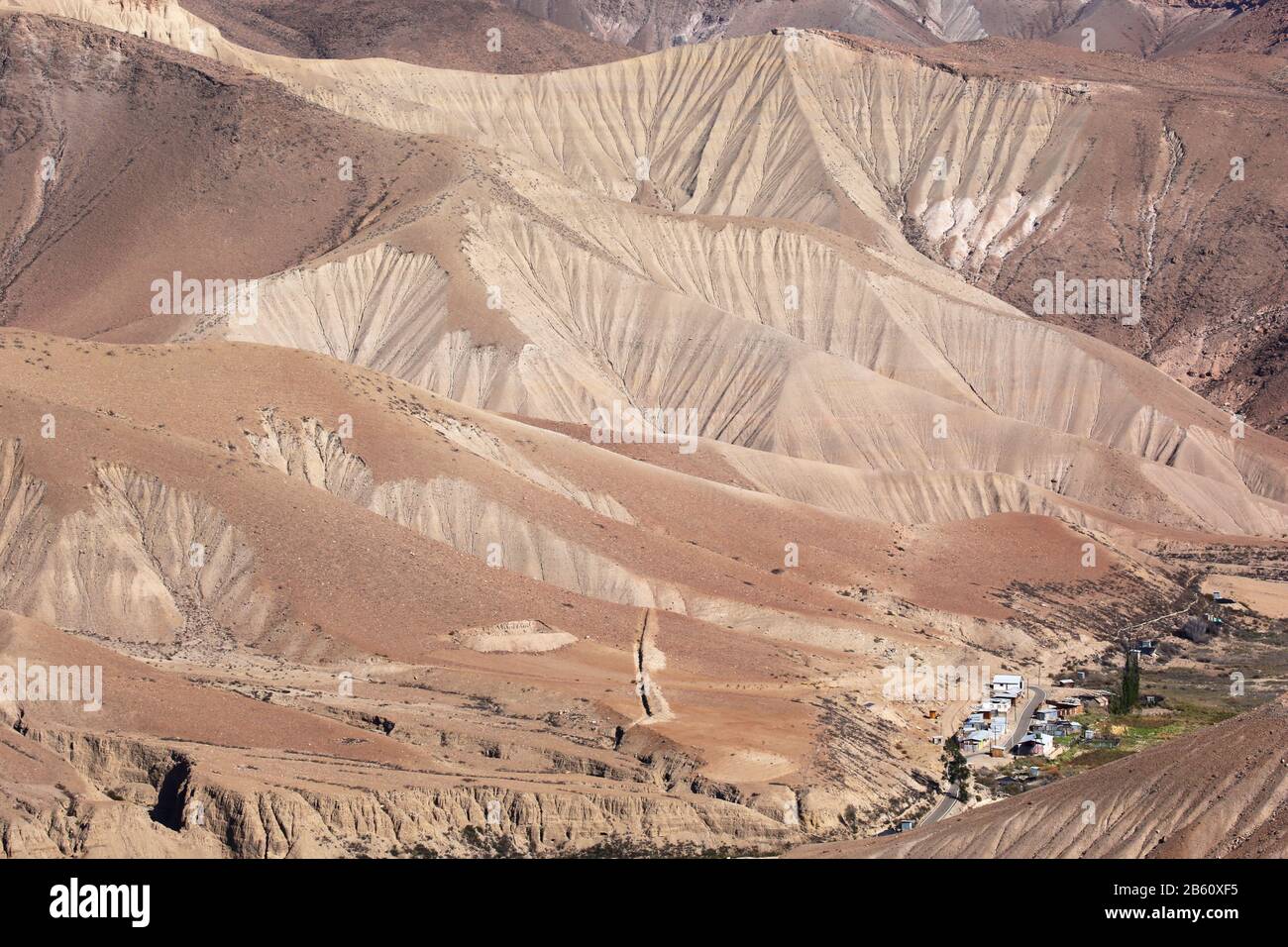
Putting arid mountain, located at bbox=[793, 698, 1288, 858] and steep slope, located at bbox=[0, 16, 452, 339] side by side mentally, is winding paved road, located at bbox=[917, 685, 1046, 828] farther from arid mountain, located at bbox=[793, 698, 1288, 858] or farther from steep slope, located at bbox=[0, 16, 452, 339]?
steep slope, located at bbox=[0, 16, 452, 339]

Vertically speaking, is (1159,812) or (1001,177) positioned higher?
(1001,177)

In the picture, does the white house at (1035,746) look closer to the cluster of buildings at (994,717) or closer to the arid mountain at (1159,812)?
the cluster of buildings at (994,717)

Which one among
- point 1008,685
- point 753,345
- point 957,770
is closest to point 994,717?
point 1008,685

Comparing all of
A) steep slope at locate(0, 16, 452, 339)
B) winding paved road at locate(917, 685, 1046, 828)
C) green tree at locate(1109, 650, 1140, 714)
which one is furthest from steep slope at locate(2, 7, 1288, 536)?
winding paved road at locate(917, 685, 1046, 828)

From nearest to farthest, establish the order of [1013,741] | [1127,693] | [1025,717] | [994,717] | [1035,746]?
1. [1035,746]
2. [1013,741]
3. [994,717]
4. [1025,717]
5. [1127,693]

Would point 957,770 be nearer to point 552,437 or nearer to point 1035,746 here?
point 1035,746

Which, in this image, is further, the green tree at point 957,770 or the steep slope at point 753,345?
the steep slope at point 753,345

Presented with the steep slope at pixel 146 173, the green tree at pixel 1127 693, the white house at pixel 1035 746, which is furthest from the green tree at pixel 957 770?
the steep slope at pixel 146 173
